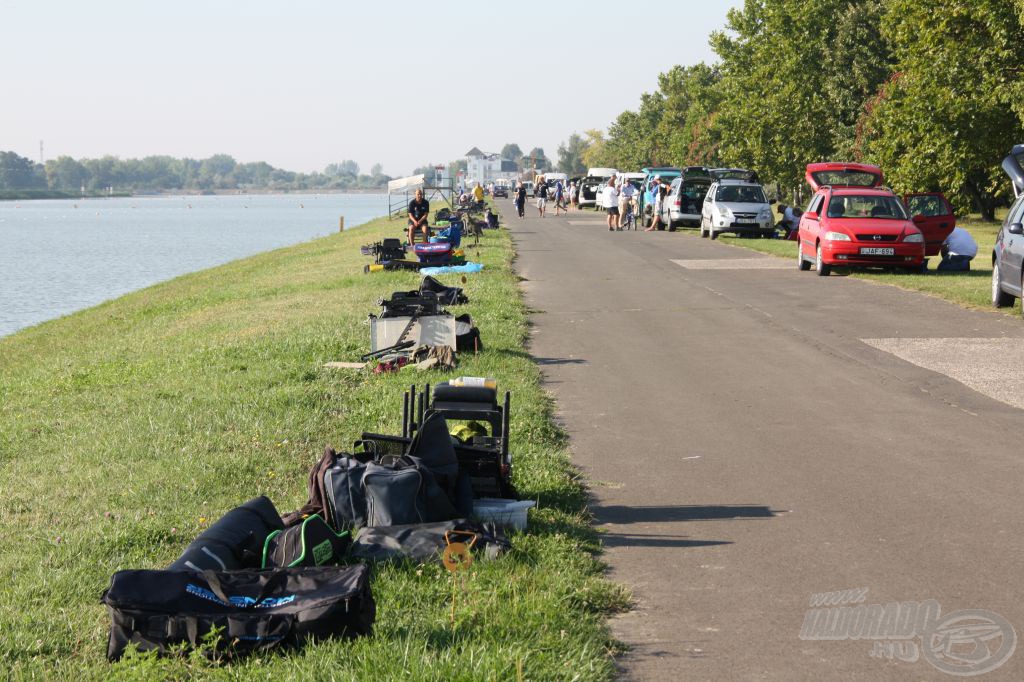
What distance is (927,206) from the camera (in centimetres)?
2827

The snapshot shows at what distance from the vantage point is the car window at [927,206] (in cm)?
2806

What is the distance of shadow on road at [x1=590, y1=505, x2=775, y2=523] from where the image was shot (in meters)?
7.30

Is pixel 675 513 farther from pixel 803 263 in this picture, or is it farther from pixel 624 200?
pixel 624 200

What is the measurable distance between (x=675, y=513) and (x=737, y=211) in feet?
106

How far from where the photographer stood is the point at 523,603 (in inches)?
215

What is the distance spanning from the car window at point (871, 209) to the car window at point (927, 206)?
3248 mm

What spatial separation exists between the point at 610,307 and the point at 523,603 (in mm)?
14387

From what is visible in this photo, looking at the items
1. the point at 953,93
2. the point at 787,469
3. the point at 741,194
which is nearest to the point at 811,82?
the point at 741,194

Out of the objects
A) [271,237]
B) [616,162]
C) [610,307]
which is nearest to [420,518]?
[610,307]

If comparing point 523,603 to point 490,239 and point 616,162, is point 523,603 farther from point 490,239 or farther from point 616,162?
point 616,162

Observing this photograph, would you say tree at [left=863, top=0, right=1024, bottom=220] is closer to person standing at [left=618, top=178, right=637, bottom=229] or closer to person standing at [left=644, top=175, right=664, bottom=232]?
person standing at [left=644, top=175, right=664, bottom=232]

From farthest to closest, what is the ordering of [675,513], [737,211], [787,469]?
1. [737,211]
2. [787,469]
3. [675,513]

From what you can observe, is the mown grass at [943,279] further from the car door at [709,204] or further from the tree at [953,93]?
the car door at [709,204]

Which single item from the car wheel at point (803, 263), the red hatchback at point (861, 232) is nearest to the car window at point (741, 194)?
the car wheel at point (803, 263)
